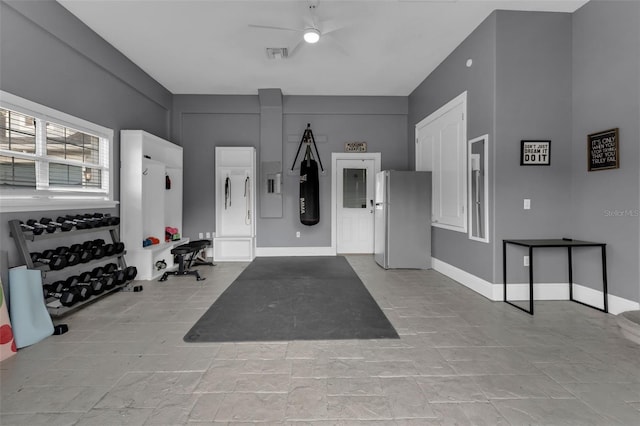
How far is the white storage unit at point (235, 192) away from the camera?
5.75 meters

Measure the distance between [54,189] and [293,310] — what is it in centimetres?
284

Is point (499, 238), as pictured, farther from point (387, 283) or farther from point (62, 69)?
point (62, 69)

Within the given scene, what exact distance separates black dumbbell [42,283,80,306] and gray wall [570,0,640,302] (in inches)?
208

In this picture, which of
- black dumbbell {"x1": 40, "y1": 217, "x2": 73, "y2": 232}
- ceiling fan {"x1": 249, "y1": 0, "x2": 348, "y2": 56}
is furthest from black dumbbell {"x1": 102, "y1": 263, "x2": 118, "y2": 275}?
ceiling fan {"x1": 249, "y1": 0, "x2": 348, "y2": 56}

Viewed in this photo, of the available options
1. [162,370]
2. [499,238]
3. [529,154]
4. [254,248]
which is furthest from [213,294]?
[529,154]

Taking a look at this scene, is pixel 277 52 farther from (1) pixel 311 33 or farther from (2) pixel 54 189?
(2) pixel 54 189

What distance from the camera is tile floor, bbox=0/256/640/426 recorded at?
5.18 ft

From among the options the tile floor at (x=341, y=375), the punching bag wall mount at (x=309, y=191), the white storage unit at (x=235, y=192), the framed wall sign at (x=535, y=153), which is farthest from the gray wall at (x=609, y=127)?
the white storage unit at (x=235, y=192)

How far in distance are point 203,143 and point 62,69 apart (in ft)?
8.93

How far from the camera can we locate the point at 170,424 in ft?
4.97

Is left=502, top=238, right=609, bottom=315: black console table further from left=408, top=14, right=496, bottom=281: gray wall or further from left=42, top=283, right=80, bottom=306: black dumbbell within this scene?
left=42, top=283, right=80, bottom=306: black dumbbell

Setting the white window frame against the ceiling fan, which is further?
the ceiling fan

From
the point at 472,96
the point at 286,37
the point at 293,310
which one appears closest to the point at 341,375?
the point at 293,310

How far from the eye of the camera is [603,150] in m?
2.99
